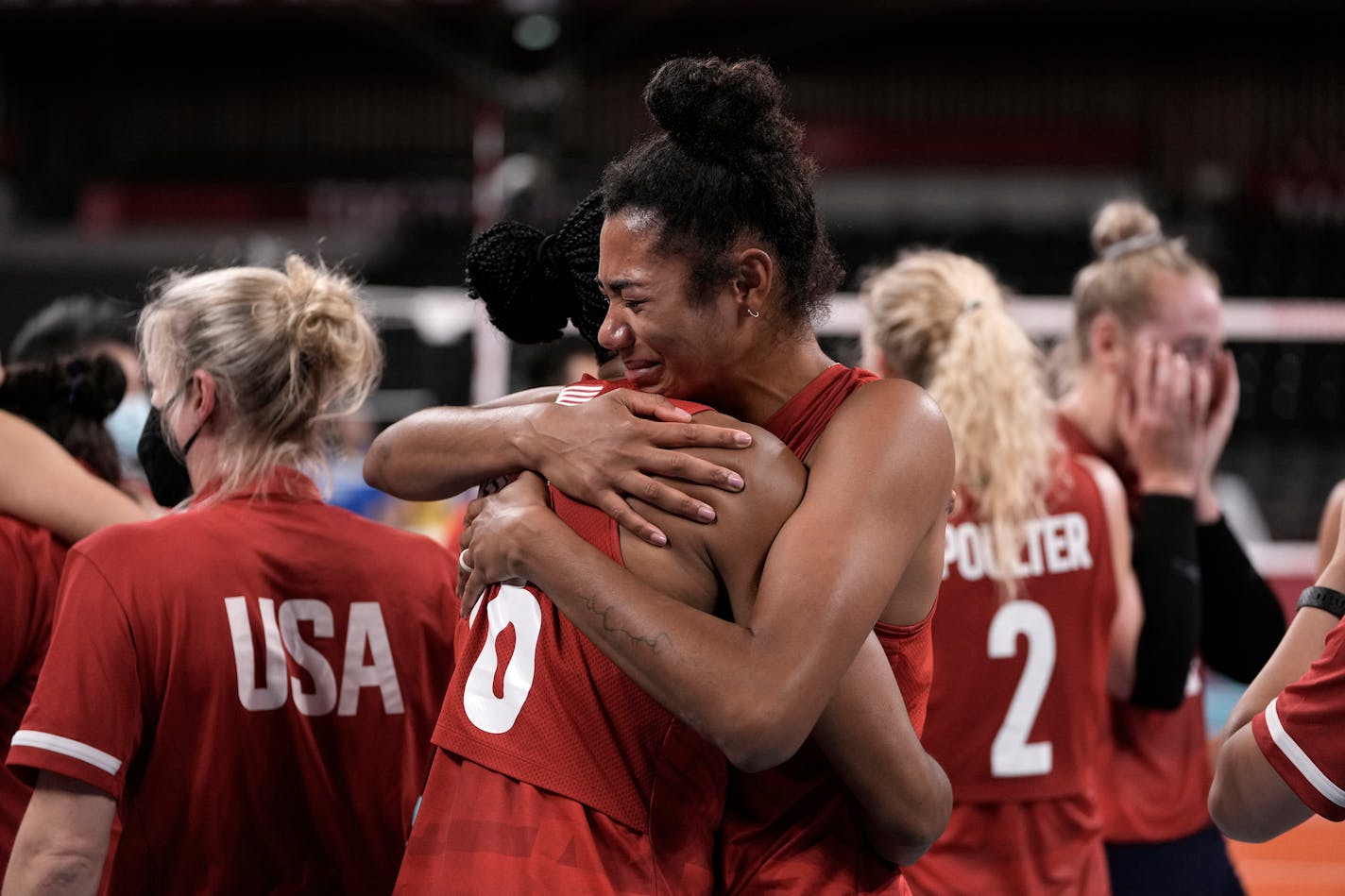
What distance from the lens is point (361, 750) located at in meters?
2.42

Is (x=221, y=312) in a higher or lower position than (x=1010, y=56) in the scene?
lower

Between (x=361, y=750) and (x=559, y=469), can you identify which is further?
(x=361, y=750)

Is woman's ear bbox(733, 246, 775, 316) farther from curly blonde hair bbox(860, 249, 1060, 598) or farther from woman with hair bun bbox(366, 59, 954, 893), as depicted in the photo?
curly blonde hair bbox(860, 249, 1060, 598)

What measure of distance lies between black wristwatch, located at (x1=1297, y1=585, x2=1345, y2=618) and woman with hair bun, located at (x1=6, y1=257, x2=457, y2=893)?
1481mm

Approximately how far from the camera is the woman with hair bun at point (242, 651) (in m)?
2.10

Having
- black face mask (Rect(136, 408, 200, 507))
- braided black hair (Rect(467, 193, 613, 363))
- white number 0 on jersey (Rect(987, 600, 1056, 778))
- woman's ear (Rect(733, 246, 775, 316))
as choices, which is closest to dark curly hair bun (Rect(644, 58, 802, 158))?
woman's ear (Rect(733, 246, 775, 316))

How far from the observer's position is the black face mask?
100 inches

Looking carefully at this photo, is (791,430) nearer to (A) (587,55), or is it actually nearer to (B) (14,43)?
(A) (587,55)

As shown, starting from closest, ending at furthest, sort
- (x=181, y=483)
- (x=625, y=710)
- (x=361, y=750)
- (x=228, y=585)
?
(x=625, y=710) → (x=228, y=585) → (x=361, y=750) → (x=181, y=483)

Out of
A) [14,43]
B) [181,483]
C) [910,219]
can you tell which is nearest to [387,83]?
[14,43]

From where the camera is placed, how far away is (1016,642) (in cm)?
290

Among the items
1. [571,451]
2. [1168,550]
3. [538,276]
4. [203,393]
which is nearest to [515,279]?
[538,276]

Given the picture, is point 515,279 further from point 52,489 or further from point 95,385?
point 95,385

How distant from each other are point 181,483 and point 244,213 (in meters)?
16.9
